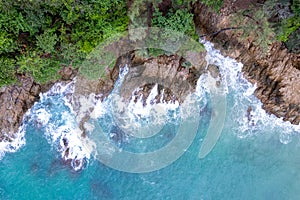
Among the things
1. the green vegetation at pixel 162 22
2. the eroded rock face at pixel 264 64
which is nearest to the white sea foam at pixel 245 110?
the eroded rock face at pixel 264 64

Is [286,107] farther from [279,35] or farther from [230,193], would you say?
[230,193]

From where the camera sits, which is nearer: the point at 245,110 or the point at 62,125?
the point at 62,125

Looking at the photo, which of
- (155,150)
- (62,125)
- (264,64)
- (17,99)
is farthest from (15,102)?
(264,64)

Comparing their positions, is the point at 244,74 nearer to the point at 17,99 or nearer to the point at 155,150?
the point at 155,150

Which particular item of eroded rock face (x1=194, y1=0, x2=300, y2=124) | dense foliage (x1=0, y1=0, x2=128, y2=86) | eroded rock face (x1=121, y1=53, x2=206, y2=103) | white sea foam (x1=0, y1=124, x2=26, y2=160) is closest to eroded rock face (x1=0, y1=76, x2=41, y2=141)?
white sea foam (x1=0, y1=124, x2=26, y2=160)

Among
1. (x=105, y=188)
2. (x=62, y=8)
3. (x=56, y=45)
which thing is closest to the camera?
(x=62, y=8)

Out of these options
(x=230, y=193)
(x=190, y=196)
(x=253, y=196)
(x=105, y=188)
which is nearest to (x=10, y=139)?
(x=105, y=188)
